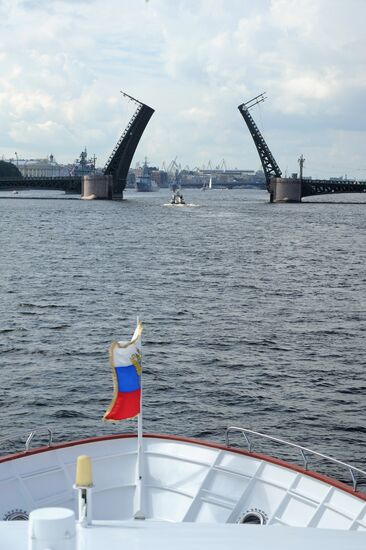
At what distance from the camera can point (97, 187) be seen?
4739 inches

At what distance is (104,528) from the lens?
6.54 metres

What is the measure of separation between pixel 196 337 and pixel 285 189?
95684mm

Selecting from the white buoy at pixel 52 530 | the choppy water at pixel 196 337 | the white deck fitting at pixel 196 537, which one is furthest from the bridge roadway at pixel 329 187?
the white buoy at pixel 52 530

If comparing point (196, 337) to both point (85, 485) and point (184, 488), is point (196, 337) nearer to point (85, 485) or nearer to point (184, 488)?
point (184, 488)

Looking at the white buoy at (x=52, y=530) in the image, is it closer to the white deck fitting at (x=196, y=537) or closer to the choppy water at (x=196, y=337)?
the white deck fitting at (x=196, y=537)

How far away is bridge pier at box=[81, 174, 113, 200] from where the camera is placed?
385 ft

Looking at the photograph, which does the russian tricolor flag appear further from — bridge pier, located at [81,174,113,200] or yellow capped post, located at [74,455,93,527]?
bridge pier, located at [81,174,113,200]

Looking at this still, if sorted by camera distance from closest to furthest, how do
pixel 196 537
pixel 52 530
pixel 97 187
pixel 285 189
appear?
1. pixel 52 530
2. pixel 196 537
3. pixel 285 189
4. pixel 97 187

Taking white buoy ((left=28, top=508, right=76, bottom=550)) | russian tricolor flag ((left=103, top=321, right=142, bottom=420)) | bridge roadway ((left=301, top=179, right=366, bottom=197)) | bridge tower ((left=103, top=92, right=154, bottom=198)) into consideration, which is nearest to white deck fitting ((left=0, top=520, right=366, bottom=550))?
white buoy ((left=28, top=508, right=76, bottom=550))

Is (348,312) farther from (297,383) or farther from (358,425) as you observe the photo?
(358,425)

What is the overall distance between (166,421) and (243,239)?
4763cm

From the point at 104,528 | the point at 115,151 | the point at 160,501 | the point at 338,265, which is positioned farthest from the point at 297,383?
the point at 115,151

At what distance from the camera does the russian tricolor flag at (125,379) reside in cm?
846

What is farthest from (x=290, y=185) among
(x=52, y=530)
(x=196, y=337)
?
(x=52, y=530)
